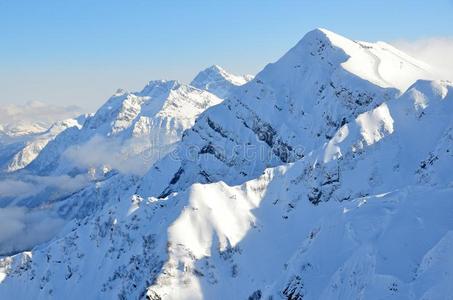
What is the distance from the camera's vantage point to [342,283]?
84.1 metres

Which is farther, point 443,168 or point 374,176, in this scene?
point 374,176

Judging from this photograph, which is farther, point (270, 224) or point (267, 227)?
point (270, 224)

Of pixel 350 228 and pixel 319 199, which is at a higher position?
pixel 350 228

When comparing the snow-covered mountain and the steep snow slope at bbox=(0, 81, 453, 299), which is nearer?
the steep snow slope at bbox=(0, 81, 453, 299)

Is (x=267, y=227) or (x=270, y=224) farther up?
(x=270, y=224)

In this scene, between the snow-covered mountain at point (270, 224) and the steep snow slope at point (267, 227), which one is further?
the snow-covered mountain at point (270, 224)

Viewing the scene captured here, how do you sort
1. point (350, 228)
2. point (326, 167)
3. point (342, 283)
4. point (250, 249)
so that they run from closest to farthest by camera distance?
point (342, 283)
point (350, 228)
point (250, 249)
point (326, 167)

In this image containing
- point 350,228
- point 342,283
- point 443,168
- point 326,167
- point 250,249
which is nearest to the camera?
point 342,283

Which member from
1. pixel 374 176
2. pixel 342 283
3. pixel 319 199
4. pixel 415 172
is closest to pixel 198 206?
pixel 319 199

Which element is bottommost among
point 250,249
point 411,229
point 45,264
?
point 45,264

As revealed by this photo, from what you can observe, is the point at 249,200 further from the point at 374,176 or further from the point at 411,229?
the point at 411,229

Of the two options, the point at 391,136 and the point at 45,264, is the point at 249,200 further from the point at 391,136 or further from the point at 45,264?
the point at 45,264

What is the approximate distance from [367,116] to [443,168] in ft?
124

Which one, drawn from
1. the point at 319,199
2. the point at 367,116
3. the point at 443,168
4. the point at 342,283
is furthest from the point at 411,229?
the point at 367,116
